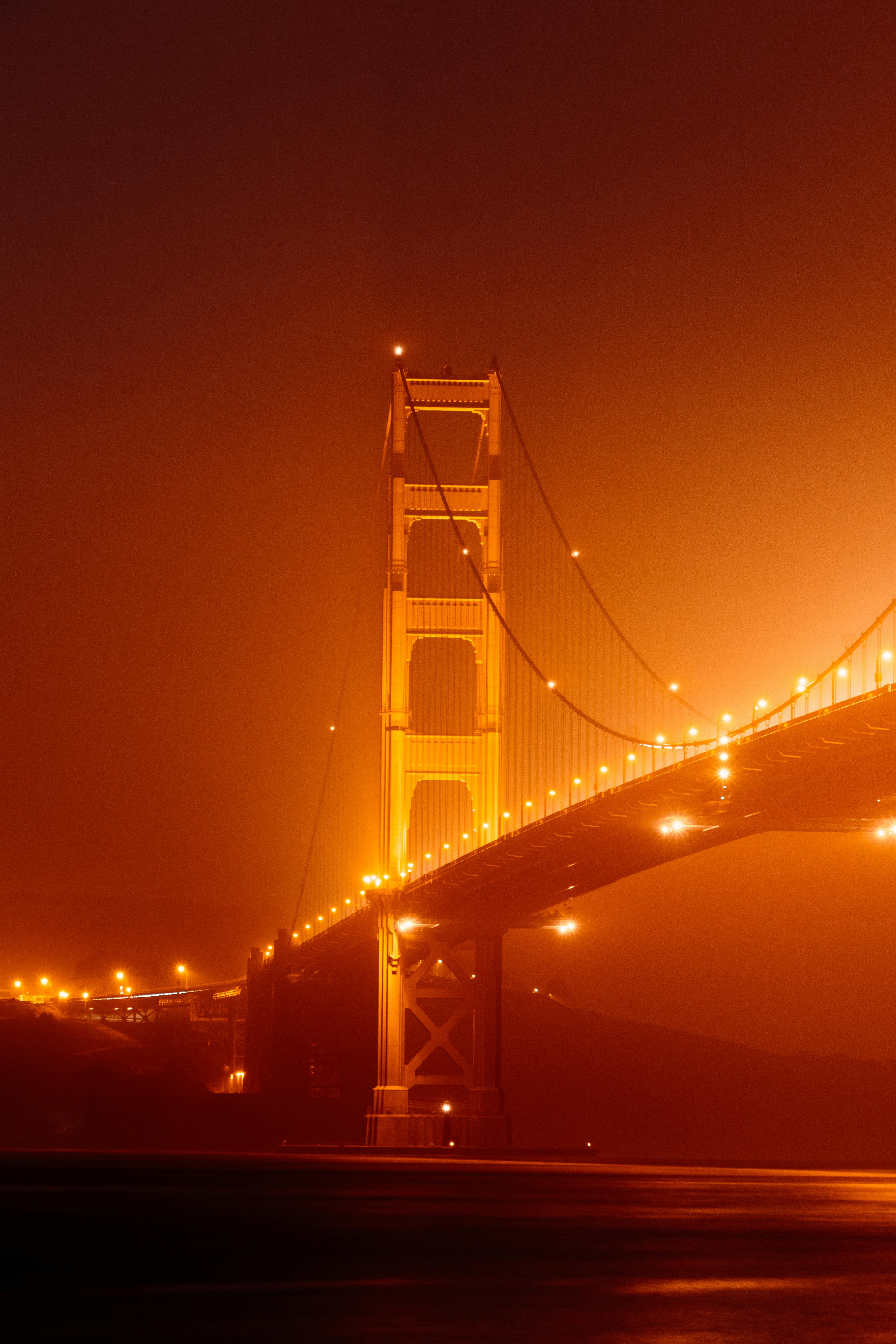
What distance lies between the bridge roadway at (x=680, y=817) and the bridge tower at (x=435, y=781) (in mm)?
1066

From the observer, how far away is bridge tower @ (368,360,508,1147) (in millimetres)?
56781

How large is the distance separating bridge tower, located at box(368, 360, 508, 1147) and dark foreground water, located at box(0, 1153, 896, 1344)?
97.4ft

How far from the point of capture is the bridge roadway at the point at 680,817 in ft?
116

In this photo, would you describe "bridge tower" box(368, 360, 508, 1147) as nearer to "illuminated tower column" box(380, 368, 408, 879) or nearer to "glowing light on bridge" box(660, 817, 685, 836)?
"illuminated tower column" box(380, 368, 408, 879)

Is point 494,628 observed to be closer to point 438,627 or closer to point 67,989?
point 438,627

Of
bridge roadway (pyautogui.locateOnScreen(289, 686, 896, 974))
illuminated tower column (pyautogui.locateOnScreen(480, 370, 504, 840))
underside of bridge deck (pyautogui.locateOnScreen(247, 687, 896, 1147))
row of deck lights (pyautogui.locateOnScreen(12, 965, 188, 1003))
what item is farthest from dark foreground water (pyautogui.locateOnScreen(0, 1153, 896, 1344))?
row of deck lights (pyautogui.locateOnScreen(12, 965, 188, 1003))

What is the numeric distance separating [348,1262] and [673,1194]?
1244 centimetres

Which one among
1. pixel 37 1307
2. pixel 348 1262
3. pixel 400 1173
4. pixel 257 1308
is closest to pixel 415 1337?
pixel 257 1308

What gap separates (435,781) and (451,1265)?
4569cm

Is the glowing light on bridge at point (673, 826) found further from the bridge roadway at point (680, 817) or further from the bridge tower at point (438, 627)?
the bridge tower at point (438, 627)

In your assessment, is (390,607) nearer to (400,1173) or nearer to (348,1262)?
(400,1173)

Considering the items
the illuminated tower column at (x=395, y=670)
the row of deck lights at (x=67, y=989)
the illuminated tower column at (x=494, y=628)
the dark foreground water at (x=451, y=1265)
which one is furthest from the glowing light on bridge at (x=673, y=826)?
the row of deck lights at (x=67, y=989)

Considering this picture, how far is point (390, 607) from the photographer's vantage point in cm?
5997

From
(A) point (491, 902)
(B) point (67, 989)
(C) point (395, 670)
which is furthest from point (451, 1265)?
(B) point (67, 989)
